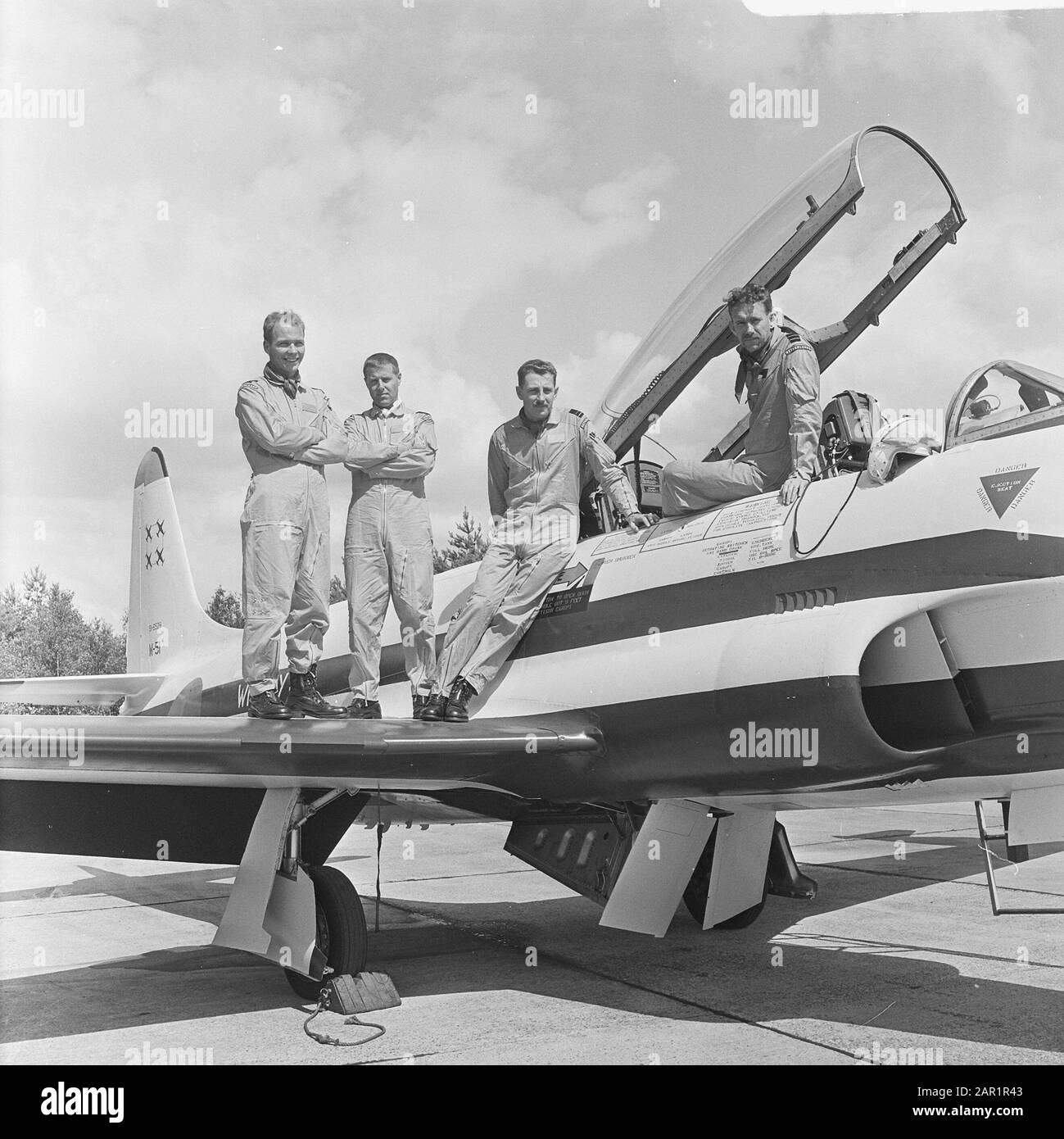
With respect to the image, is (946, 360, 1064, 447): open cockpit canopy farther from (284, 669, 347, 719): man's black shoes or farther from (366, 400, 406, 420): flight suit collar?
(284, 669, 347, 719): man's black shoes

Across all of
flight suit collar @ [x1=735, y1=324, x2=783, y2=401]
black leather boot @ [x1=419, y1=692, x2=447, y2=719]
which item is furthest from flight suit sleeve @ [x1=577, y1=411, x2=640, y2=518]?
black leather boot @ [x1=419, y1=692, x2=447, y2=719]

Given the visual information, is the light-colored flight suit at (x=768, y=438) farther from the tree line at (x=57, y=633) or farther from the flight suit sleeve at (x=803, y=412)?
the tree line at (x=57, y=633)

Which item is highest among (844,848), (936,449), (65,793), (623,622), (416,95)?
(416,95)

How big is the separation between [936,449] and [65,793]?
4545 mm

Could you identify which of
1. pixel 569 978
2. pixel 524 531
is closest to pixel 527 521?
pixel 524 531

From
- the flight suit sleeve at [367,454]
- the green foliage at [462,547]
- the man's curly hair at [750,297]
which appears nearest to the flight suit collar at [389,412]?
the flight suit sleeve at [367,454]

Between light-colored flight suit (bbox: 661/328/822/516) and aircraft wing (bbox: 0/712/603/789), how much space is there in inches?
50.8

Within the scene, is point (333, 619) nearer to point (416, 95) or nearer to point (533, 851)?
point (533, 851)

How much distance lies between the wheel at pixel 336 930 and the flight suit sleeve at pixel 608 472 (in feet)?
7.89

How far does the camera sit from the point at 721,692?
491 cm

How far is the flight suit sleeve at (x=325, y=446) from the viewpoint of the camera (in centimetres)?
541

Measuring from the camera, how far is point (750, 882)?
6.46 meters
